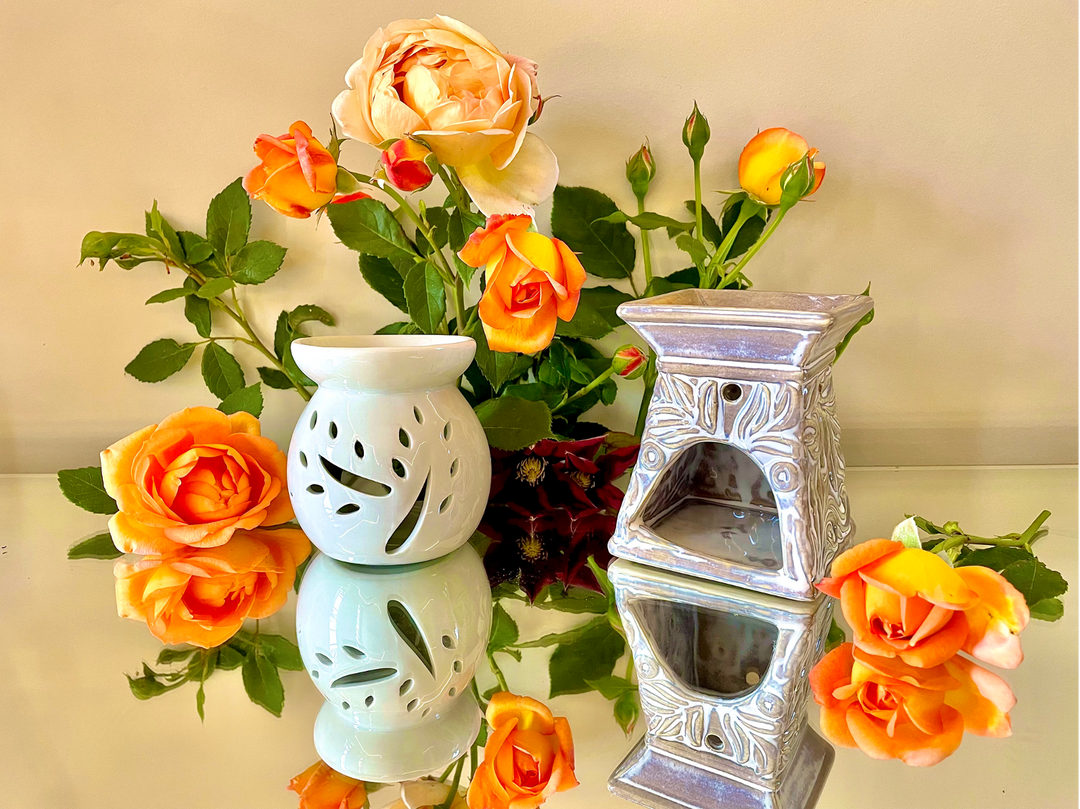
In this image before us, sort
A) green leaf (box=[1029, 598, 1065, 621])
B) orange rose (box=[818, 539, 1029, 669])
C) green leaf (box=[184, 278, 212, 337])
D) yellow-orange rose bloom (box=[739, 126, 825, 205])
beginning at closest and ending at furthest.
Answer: orange rose (box=[818, 539, 1029, 669])
green leaf (box=[1029, 598, 1065, 621])
yellow-orange rose bloom (box=[739, 126, 825, 205])
green leaf (box=[184, 278, 212, 337])

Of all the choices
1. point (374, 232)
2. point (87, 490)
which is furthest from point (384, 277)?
point (87, 490)

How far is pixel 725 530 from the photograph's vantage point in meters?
0.42

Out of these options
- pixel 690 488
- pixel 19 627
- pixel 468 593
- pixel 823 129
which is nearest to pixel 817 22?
pixel 823 129

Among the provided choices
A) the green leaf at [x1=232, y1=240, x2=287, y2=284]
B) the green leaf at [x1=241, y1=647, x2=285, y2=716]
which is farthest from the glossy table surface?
the green leaf at [x1=232, y1=240, x2=287, y2=284]

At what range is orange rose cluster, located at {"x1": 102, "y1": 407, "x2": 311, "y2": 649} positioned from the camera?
1.33 ft

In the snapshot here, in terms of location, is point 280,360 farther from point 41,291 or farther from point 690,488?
point 690,488

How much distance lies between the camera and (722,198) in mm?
556

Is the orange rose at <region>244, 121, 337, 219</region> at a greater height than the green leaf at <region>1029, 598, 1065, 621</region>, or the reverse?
the orange rose at <region>244, 121, 337, 219</region>

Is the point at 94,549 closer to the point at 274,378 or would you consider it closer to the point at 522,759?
the point at 274,378

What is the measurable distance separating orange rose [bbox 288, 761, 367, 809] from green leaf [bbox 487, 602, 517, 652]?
10cm

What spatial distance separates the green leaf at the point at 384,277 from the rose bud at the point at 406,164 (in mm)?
99

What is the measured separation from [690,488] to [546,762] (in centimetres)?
23

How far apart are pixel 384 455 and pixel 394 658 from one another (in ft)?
0.35

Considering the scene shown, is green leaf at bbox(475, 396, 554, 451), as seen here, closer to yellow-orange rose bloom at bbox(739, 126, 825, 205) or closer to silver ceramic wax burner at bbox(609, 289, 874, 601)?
silver ceramic wax burner at bbox(609, 289, 874, 601)
